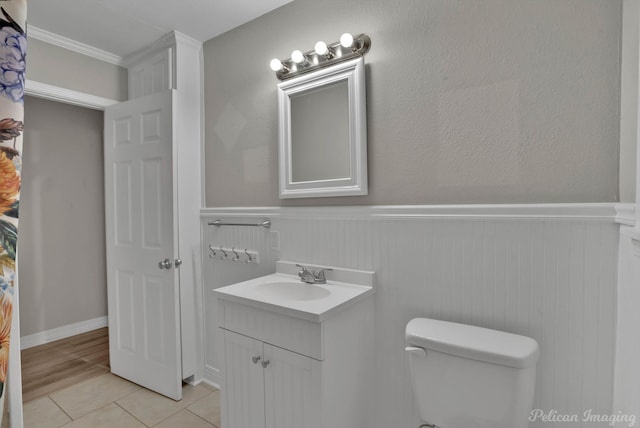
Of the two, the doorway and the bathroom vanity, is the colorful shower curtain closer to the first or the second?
the bathroom vanity

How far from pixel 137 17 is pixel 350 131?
1519 millimetres

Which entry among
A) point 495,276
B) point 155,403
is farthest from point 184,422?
point 495,276

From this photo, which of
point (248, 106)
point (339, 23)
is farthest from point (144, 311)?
point (339, 23)

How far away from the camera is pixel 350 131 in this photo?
1662mm

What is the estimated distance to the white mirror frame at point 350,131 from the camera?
1.63 metres

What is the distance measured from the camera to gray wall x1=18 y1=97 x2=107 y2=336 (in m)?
2.95

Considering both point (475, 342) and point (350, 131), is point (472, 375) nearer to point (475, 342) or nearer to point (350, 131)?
point (475, 342)

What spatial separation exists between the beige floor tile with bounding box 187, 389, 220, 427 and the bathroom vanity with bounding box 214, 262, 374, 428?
42 cm

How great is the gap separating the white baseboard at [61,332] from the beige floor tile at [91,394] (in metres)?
1.08

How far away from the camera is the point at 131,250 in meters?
2.32

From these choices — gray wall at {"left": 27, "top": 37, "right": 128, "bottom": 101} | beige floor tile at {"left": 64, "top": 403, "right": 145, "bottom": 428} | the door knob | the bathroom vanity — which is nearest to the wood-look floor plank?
beige floor tile at {"left": 64, "top": 403, "right": 145, "bottom": 428}

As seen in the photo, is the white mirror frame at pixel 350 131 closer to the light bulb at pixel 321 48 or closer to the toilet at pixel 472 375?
the light bulb at pixel 321 48

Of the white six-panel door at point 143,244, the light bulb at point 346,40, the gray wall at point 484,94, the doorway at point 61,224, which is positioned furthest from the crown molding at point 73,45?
the light bulb at point 346,40

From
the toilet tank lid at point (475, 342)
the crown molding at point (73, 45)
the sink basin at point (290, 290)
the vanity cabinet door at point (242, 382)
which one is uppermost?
the crown molding at point (73, 45)
